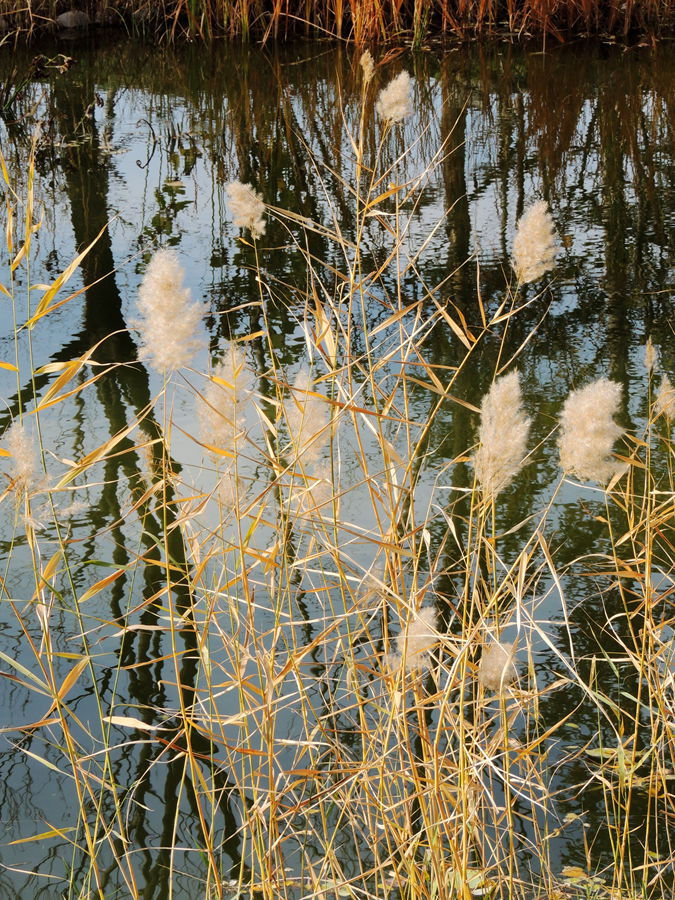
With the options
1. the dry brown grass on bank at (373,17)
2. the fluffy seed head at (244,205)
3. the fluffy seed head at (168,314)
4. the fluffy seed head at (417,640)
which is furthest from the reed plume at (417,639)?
the dry brown grass on bank at (373,17)

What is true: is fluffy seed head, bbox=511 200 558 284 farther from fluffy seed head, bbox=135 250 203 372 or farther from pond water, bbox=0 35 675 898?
fluffy seed head, bbox=135 250 203 372

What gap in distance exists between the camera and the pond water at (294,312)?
1.60 meters

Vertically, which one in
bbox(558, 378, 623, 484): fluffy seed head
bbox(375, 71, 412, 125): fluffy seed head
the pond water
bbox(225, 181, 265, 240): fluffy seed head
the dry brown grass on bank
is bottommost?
the pond water

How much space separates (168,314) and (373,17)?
7.20 m

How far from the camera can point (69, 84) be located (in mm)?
6797

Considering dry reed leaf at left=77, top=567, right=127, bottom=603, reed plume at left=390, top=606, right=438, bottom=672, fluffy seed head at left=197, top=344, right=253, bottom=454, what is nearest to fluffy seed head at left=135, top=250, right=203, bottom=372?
fluffy seed head at left=197, top=344, right=253, bottom=454

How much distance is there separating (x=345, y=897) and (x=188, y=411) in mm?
1594

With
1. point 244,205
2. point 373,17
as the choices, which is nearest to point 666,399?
point 244,205

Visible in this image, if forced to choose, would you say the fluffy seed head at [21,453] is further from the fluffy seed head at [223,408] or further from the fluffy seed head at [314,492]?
the fluffy seed head at [314,492]

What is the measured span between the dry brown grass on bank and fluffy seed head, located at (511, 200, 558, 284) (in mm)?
6726

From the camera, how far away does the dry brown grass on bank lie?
24.9 feet

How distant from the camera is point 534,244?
1.18 meters

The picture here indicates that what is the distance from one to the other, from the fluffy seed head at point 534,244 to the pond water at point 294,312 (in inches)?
6.8

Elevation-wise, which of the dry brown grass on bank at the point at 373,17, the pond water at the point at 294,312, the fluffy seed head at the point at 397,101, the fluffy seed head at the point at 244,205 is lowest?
the pond water at the point at 294,312
